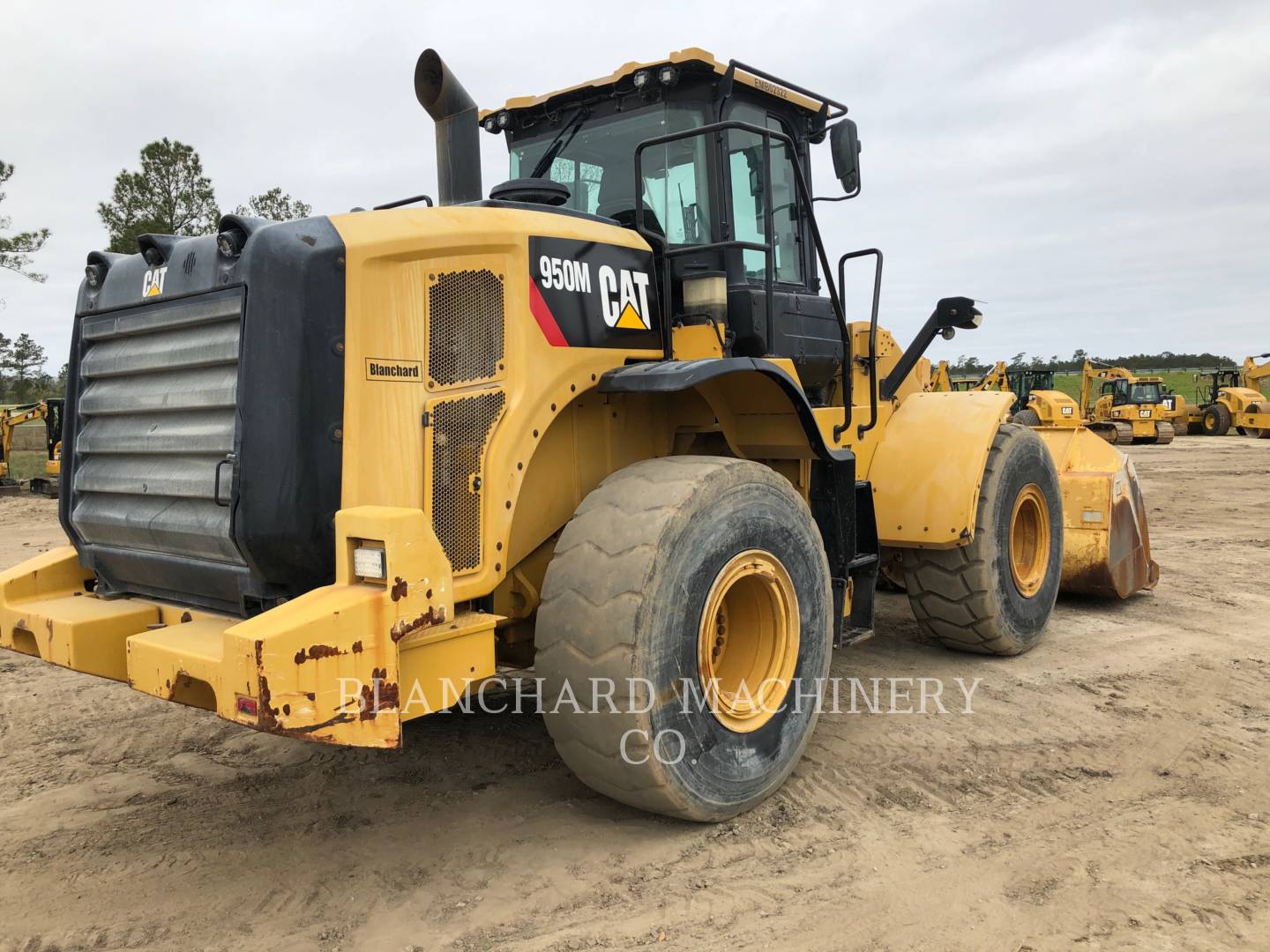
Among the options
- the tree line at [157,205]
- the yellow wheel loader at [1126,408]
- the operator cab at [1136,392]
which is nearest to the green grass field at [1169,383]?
the yellow wheel loader at [1126,408]

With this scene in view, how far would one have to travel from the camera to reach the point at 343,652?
2.80 meters

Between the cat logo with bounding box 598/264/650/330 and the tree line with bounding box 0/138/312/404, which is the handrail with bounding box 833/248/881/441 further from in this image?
the tree line with bounding box 0/138/312/404

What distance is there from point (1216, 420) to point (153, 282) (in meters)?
36.9

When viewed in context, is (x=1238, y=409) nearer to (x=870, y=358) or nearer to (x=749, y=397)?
(x=870, y=358)

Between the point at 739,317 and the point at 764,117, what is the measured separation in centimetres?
124

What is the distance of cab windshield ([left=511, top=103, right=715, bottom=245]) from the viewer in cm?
455

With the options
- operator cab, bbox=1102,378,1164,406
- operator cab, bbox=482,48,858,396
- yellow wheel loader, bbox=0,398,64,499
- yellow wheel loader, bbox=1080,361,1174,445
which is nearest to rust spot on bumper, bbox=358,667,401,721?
operator cab, bbox=482,48,858,396

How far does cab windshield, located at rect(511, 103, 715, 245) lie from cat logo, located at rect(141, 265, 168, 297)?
6.32ft

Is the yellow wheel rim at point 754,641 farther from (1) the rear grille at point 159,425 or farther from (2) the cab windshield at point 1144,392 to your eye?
(2) the cab windshield at point 1144,392

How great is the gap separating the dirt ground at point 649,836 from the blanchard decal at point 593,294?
5.98 feet

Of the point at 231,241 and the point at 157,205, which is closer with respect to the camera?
the point at 231,241

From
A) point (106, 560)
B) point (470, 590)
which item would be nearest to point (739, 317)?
point (470, 590)

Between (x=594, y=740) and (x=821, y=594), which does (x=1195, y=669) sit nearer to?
(x=821, y=594)

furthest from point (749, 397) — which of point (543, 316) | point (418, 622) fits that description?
point (418, 622)
